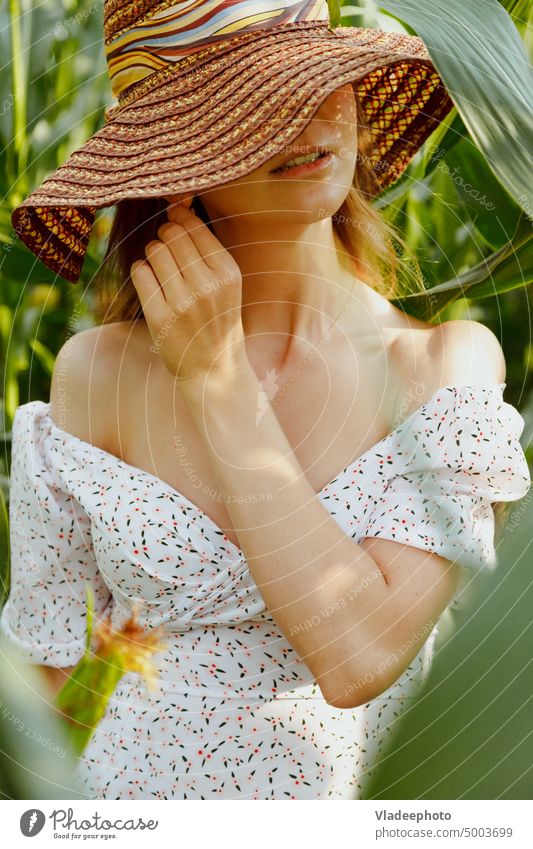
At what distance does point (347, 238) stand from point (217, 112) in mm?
168

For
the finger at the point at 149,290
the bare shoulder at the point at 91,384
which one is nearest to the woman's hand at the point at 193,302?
the finger at the point at 149,290

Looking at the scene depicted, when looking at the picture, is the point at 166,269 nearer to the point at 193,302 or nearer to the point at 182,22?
the point at 193,302

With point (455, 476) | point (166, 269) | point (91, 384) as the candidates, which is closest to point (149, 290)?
point (166, 269)

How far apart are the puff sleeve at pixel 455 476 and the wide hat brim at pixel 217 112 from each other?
195mm

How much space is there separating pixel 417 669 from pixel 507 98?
40 cm

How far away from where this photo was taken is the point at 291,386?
2.03ft

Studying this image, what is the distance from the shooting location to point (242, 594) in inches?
22.7

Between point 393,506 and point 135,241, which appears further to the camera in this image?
point 135,241

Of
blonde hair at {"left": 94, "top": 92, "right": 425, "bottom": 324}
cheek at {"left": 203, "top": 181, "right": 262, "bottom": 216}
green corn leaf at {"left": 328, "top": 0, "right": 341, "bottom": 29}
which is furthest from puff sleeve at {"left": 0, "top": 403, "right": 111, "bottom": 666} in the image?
green corn leaf at {"left": 328, "top": 0, "right": 341, "bottom": 29}

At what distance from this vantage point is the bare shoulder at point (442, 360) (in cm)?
55

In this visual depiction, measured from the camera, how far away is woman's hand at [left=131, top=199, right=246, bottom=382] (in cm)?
55

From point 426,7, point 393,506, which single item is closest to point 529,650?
point 393,506
